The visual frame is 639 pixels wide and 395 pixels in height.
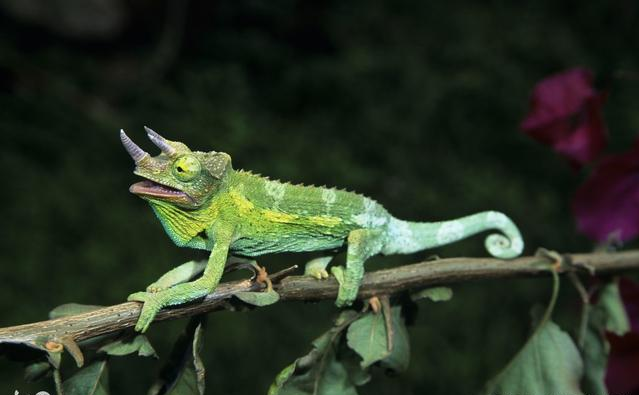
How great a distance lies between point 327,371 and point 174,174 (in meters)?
0.32

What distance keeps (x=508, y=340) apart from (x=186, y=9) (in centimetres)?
240

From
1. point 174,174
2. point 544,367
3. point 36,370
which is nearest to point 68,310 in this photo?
point 36,370

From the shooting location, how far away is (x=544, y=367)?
107 centimetres

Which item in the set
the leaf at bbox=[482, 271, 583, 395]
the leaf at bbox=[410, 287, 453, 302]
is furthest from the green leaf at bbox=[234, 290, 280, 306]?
the leaf at bbox=[482, 271, 583, 395]

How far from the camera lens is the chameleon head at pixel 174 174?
0.85 m

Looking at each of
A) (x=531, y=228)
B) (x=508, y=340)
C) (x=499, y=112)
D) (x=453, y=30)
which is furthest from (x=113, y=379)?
(x=453, y=30)

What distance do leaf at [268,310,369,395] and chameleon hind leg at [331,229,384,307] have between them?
0.05 metres

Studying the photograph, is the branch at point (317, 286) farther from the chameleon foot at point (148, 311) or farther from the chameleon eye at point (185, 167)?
the chameleon eye at point (185, 167)

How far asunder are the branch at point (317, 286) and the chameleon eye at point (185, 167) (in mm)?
130

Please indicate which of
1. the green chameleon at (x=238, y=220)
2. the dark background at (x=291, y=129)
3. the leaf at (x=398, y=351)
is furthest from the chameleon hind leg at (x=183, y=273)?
the dark background at (x=291, y=129)

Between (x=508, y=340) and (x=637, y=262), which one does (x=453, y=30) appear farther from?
(x=637, y=262)

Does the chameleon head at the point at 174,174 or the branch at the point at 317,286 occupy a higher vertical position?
the chameleon head at the point at 174,174

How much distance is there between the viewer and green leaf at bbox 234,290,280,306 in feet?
2.76

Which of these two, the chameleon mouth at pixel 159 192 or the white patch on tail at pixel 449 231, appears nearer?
the chameleon mouth at pixel 159 192
